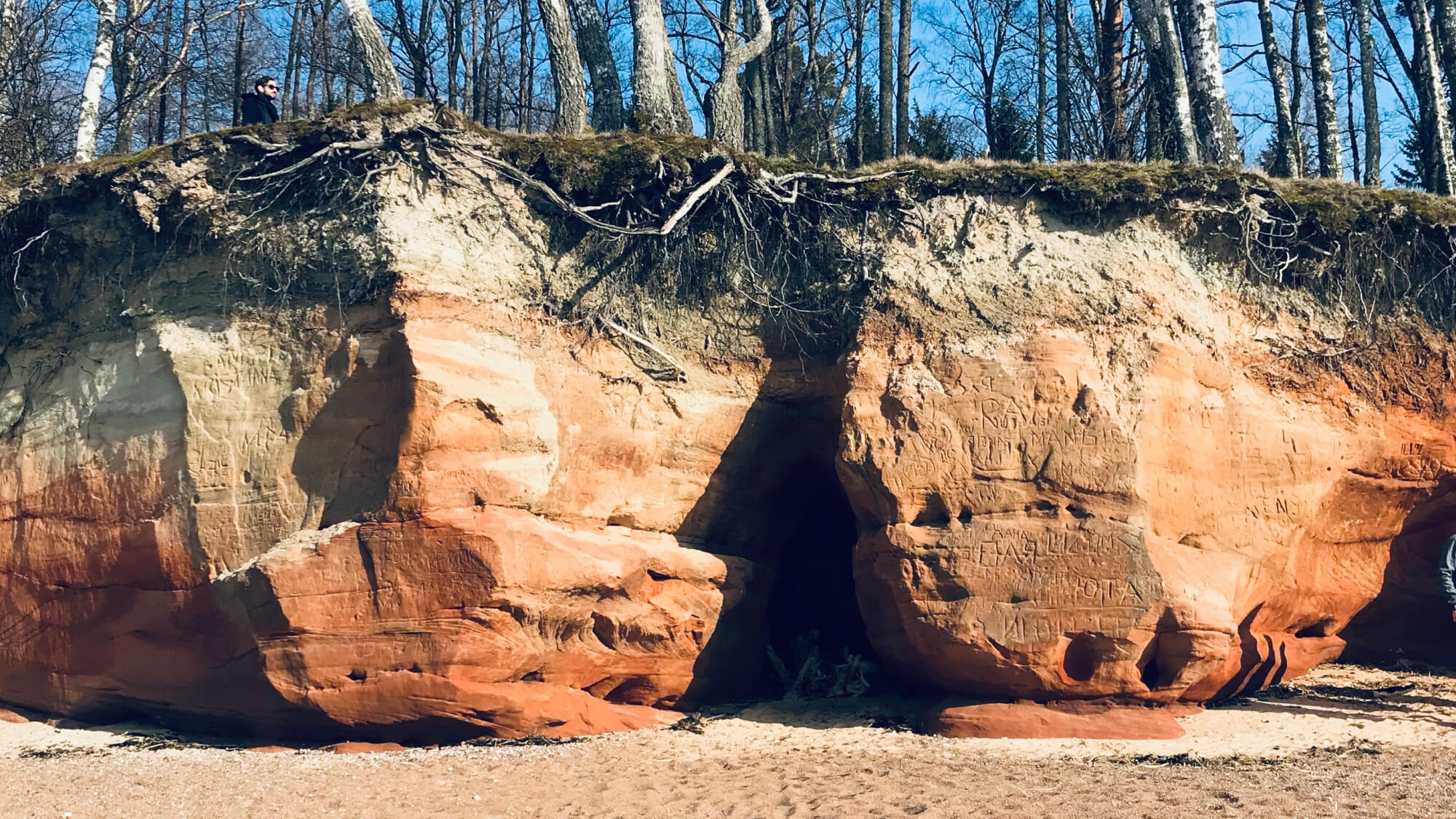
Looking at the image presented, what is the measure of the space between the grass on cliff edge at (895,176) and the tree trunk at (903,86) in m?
6.90

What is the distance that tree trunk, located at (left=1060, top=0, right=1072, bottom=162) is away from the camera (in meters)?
16.1

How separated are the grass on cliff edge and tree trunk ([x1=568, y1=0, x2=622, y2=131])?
61.7 inches

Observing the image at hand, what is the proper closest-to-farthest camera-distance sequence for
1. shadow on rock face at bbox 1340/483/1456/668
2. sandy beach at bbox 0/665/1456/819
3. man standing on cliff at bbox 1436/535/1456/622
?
sandy beach at bbox 0/665/1456/819, man standing on cliff at bbox 1436/535/1456/622, shadow on rock face at bbox 1340/483/1456/668

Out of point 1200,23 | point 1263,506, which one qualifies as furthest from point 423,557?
point 1200,23

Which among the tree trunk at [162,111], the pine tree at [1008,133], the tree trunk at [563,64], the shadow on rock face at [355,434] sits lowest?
the shadow on rock face at [355,434]

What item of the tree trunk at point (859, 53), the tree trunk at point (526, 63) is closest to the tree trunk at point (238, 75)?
the tree trunk at point (526, 63)

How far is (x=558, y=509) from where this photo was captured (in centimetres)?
801

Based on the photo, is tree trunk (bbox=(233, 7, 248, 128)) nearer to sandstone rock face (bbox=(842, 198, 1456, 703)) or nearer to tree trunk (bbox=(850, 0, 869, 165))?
tree trunk (bbox=(850, 0, 869, 165))

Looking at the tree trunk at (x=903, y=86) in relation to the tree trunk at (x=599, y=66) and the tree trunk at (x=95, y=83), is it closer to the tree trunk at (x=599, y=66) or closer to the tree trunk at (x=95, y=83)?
the tree trunk at (x=599, y=66)

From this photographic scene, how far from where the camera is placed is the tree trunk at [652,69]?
9.99 m

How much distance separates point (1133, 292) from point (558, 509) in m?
4.15

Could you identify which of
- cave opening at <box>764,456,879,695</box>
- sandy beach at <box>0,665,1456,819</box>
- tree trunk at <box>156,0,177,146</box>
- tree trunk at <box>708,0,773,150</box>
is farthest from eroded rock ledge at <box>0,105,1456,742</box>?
tree trunk at <box>156,0,177,146</box>

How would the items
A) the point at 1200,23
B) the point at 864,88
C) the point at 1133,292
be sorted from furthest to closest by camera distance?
the point at 864,88 < the point at 1200,23 < the point at 1133,292

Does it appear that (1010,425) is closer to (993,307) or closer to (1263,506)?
(993,307)
